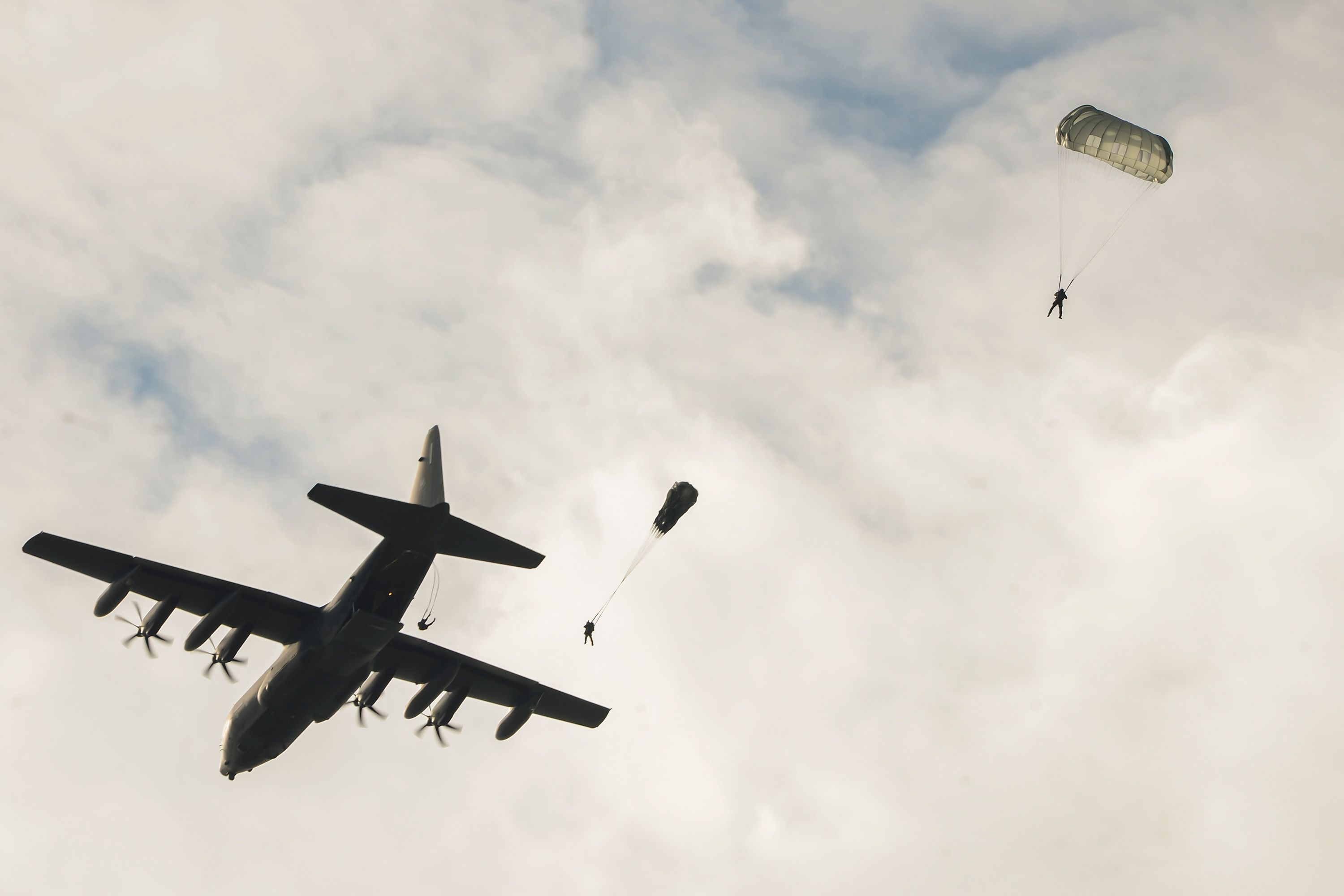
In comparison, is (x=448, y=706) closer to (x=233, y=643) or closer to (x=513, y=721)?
(x=513, y=721)

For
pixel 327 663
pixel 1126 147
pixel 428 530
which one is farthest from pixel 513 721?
pixel 1126 147

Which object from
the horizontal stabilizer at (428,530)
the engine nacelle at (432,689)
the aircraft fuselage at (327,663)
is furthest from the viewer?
the engine nacelle at (432,689)

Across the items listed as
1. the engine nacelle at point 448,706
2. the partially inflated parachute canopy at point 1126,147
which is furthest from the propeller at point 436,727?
the partially inflated parachute canopy at point 1126,147

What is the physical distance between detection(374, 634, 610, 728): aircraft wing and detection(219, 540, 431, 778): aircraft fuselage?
3985 millimetres

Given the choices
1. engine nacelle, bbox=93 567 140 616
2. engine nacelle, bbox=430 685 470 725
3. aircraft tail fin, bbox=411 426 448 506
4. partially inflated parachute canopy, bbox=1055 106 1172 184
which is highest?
partially inflated parachute canopy, bbox=1055 106 1172 184

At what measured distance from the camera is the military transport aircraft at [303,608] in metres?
32.5

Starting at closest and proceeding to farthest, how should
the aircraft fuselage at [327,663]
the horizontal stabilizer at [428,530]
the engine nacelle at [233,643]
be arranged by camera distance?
1. the horizontal stabilizer at [428,530]
2. the aircraft fuselage at [327,663]
3. the engine nacelle at [233,643]

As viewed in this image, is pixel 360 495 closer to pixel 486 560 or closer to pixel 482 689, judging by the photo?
pixel 486 560

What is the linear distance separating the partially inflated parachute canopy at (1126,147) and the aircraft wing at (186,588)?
3342 centimetres

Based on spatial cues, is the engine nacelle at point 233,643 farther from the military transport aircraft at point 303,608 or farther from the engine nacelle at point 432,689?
the engine nacelle at point 432,689

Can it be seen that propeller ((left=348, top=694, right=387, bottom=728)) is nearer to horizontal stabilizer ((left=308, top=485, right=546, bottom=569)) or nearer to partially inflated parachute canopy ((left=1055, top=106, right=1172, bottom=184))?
horizontal stabilizer ((left=308, top=485, right=546, bottom=569))

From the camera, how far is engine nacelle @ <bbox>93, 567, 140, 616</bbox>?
33.5 meters

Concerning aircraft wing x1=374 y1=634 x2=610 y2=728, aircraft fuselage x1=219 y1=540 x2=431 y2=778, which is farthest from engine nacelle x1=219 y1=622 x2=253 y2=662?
aircraft wing x1=374 y1=634 x2=610 y2=728

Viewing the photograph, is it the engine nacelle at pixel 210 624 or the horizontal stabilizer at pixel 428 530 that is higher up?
the horizontal stabilizer at pixel 428 530
